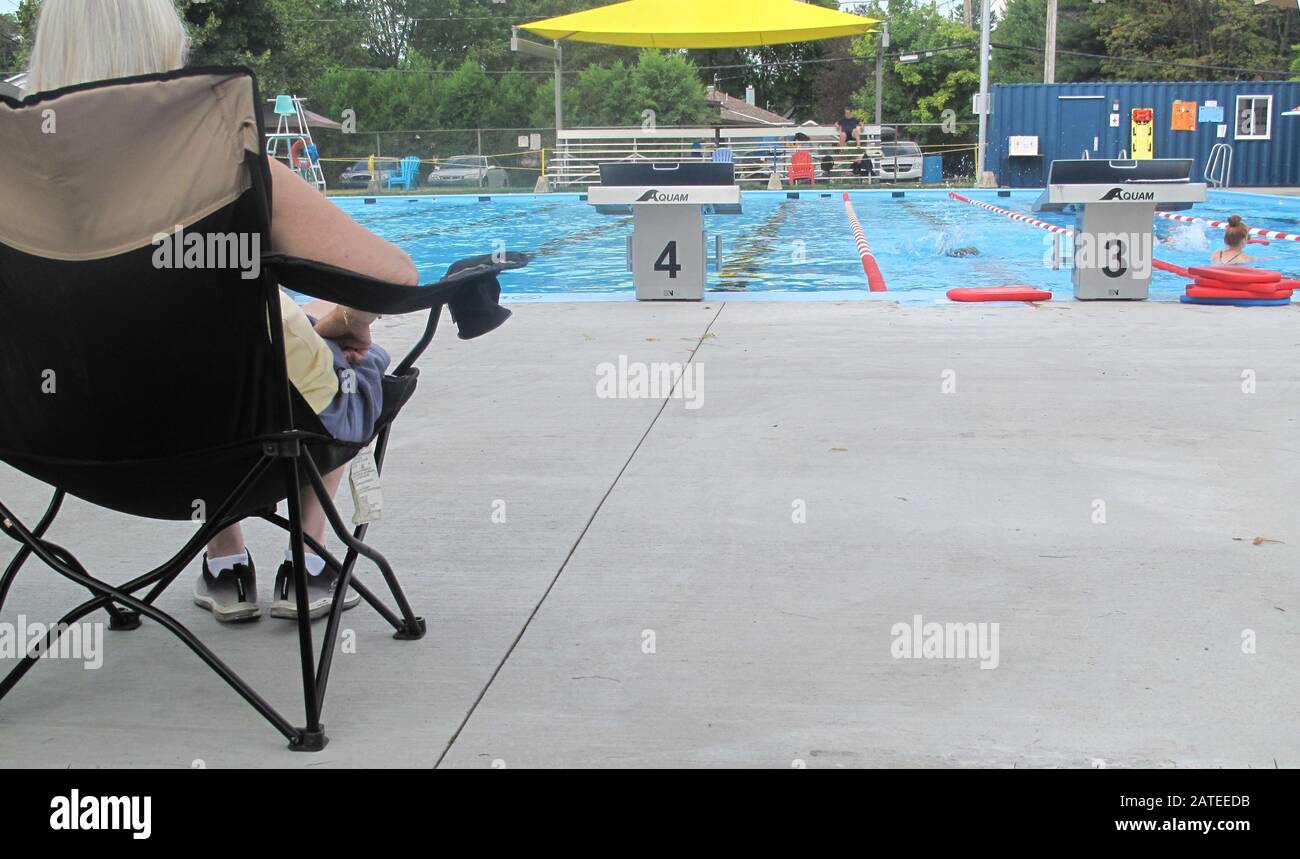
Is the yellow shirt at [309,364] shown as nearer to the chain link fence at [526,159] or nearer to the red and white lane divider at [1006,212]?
the red and white lane divider at [1006,212]

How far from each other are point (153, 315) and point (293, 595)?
975 millimetres

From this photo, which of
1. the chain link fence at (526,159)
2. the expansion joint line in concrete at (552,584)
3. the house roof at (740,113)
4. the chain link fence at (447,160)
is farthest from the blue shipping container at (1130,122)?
the expansion joint line in concrete at (552,584)

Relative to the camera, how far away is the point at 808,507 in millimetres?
3709

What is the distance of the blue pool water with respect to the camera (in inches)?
473

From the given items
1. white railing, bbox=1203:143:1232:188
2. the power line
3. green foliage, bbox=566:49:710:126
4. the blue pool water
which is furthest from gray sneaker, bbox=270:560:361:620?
the power line

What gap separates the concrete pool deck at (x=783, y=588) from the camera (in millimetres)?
2252

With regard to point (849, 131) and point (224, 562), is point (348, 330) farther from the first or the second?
point (849, 131)

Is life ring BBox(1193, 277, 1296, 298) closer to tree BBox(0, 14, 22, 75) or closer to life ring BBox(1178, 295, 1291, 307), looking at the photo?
life ring BBox(1178, 295, 1291, 307)

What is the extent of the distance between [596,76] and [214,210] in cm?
3965

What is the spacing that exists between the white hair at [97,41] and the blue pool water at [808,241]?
592cm

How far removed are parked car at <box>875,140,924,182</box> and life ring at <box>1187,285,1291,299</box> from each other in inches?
970

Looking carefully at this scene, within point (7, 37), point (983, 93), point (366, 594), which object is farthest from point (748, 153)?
point (7, 37)

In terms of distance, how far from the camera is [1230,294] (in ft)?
25.6

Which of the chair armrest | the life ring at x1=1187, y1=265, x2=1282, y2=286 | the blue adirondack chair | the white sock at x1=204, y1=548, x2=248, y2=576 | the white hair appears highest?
the blue adirondack chair
